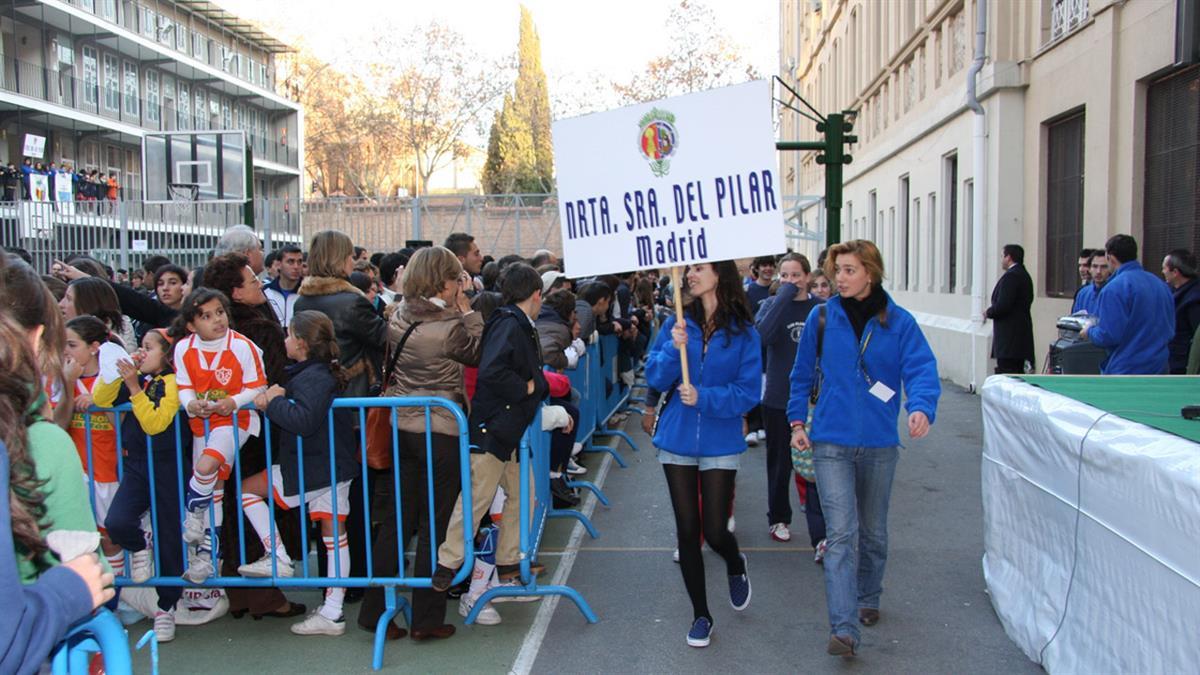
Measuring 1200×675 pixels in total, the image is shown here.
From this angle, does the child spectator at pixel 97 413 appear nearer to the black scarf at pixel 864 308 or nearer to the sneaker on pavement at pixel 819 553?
the black scarf at pixel 864 308

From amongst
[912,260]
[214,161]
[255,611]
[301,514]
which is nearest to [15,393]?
[301,514]

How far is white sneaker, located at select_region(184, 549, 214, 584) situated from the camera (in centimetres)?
504

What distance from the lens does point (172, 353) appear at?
514 centimetres

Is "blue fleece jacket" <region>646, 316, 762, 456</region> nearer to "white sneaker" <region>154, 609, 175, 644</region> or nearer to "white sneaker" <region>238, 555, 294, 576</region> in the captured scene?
"white sneaker" <region>238, 555, 294, 576</region>

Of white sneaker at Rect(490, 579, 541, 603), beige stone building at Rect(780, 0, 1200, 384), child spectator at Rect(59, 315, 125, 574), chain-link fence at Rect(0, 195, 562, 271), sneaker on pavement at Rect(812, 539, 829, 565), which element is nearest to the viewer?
child spectator at Rect(59, 315, 125, 574)

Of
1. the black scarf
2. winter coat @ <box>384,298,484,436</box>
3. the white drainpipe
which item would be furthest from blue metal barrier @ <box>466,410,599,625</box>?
the white drainpipe

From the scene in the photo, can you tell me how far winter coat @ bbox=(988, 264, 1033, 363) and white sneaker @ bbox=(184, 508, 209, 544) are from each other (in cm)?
854

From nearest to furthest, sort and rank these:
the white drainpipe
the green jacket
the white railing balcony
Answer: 1. the green jacket
2. the white railing balcony
3. the white drainpipe

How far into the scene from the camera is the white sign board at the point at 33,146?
31047 mm

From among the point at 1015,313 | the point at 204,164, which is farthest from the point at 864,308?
the point at 204,164

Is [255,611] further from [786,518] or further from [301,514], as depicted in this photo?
[786,518]

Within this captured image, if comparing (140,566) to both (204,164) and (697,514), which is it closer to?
(697,514)

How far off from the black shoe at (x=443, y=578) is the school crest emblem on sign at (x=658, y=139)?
6.95ft

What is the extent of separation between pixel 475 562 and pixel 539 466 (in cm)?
66
